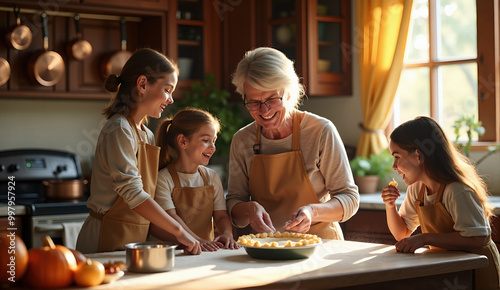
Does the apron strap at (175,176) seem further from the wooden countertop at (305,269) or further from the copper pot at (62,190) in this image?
the copper pot at (62,190)

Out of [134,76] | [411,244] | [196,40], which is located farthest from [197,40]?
[411,244]

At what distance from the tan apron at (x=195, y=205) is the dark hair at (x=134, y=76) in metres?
0.30

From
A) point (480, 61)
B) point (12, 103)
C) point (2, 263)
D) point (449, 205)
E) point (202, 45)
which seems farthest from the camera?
point (202, 45)

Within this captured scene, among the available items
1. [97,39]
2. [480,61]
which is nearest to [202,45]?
[97,39]

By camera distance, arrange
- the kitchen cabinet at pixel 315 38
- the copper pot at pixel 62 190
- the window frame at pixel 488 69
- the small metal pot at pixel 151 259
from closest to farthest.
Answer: the small metal pot at pixel 151 259
the window frame at pixel 488 69
the copper pot at pixel 62 190
the kitchen cabinet at pixel 315 38

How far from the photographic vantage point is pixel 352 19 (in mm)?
4016

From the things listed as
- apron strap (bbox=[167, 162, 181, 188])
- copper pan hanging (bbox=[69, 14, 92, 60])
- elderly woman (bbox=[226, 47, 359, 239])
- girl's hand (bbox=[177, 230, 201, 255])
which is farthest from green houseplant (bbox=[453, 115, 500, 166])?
copper pan hanging (bbox=[69, 14, 92, 60])

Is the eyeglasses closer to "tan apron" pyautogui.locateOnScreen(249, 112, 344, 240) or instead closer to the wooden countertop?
"tan apron" pyautogui.locateOnScreen(249, 112, 344, 240)

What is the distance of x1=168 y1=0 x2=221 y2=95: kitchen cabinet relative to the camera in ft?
13.8

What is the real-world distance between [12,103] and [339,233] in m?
2.57

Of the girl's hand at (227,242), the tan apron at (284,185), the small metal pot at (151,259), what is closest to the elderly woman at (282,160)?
the tan apron at (284,185)

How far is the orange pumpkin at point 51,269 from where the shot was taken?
142 cm

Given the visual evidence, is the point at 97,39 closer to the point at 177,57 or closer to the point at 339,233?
the point at 177,57

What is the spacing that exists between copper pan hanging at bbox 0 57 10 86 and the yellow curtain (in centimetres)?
216
